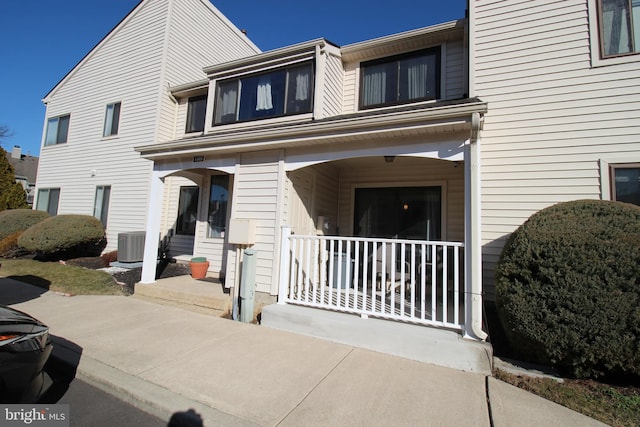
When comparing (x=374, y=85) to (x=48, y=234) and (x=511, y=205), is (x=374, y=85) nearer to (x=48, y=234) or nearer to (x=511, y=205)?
(x=511, y=205)

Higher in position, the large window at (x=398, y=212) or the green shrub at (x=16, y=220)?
the large window at (x=398, y=212)

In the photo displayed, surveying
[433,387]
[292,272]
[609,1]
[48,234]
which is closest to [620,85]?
[609,1]

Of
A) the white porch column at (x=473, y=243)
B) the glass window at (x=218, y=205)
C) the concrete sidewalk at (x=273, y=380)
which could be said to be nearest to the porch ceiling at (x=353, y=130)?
→ the white porch column at (x=473, y=243)

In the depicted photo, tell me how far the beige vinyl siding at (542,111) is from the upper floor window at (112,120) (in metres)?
11.7

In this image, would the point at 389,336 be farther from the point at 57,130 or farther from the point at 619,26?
the point at 57,130

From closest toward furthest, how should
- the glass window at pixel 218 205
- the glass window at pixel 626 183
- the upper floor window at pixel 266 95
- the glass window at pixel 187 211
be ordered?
1. the glass window at pixel 626 183
2. the upper floor window at pixel 266 95
3. the glass window at pixel 218 205
4. the glass window at pixel 187 211

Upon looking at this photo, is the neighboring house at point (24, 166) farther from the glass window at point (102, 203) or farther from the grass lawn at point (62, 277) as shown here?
the grass lawn at point (62, 277)

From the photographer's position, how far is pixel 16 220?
10617 millimetres

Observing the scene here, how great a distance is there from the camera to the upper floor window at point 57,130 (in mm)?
12547

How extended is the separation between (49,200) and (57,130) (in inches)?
119

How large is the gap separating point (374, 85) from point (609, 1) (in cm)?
417

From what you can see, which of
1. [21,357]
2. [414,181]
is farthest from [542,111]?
[21,357]

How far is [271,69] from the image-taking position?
7.66 m
